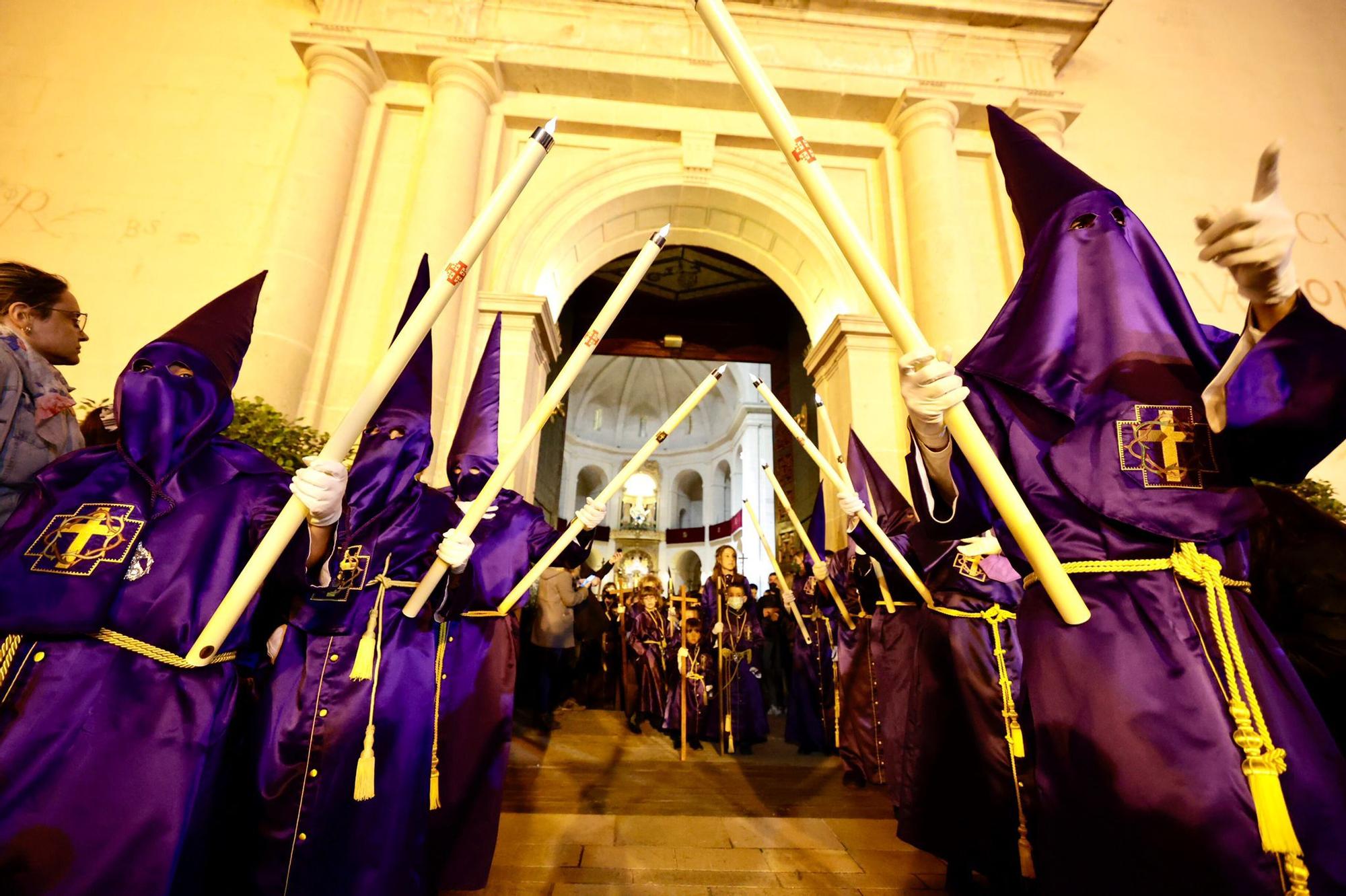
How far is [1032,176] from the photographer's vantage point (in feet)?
5.54

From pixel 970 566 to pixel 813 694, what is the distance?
351 centimetres

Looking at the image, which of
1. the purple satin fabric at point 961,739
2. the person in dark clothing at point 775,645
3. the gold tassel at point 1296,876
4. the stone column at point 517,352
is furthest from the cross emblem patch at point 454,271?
the person in dark clothing at point 775,645

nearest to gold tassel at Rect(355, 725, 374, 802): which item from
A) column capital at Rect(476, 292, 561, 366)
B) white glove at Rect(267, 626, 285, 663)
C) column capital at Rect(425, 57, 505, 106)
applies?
white glove at Rect(267, 626, 285, 663)

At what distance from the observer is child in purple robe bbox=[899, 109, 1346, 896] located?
3.80ft

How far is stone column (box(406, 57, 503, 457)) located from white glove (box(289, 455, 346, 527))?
3.80m

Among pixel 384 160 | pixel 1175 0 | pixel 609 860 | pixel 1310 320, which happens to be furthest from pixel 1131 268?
pixel 1175 0

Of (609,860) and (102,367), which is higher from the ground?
(102,367)

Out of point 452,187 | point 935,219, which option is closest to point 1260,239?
point 935,219

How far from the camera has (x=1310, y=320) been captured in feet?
3.91

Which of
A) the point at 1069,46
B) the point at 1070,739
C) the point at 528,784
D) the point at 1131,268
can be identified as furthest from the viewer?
the point at 1069,46

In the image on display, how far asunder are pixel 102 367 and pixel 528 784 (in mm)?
5320

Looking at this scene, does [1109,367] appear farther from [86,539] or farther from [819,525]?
[819,525]

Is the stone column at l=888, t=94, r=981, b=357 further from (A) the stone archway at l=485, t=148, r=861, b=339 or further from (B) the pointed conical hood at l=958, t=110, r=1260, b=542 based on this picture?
(B) the pointed conical hood at l=958, t=110, r=1260, b=542

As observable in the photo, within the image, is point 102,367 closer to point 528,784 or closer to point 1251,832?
point 528,784
